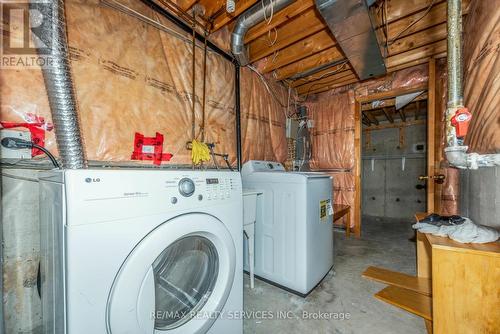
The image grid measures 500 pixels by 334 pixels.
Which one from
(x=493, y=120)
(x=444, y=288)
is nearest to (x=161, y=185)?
(x=444, y=288)

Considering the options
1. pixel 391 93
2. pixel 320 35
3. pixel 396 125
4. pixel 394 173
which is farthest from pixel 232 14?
pixel 394 173

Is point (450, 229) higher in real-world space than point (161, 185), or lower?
lower

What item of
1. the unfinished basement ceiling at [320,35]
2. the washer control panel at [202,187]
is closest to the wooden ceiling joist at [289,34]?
the unfinished basement ceiling at [320,35]

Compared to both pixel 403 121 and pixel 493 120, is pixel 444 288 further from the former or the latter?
pixel 403 121

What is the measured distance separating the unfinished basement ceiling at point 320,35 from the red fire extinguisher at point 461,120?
975mm

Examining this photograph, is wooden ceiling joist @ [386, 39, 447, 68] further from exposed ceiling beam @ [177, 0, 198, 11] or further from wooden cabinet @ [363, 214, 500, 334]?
exposed ceiling beam @ [177, 0, 198, 11]

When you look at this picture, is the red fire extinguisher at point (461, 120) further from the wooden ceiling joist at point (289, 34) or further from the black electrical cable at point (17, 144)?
the black electrical cable at point (17, 144)

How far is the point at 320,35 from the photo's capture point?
2072 millimetres

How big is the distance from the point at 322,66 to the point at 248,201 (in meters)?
1.93

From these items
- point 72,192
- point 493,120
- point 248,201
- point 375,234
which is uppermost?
point 493,120

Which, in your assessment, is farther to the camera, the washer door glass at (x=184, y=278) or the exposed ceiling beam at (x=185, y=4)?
the exposed ceiling beam at (x=185, y=4)

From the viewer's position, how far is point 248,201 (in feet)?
5.36

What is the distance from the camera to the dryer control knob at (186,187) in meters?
0.88

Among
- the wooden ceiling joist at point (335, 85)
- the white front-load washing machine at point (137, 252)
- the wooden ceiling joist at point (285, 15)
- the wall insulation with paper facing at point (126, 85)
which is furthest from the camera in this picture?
the wooden ceiling joist at point (335, 85)
